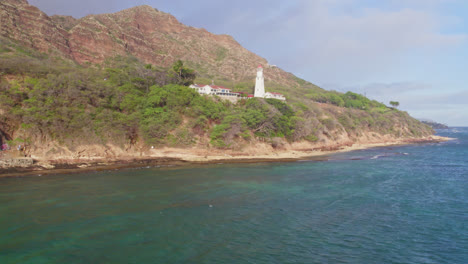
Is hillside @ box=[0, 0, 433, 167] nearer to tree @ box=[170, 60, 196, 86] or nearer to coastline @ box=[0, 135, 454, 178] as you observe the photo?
tree @ box=[170, 60, 196, 86]

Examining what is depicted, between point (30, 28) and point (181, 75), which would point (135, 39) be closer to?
point (30, 28)

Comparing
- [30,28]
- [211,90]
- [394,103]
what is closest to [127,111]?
[211,90]

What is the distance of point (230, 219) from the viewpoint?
47.8 feet

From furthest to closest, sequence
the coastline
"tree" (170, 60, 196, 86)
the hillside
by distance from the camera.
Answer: "tree" (170, 60, 196, 86) → the hillside → the coastline

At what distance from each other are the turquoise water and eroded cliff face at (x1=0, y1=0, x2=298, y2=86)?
189 ft

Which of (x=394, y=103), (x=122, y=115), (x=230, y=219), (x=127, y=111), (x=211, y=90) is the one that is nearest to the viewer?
(x=230, y=219)

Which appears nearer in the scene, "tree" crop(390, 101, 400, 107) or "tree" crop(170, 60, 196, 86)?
"tree" crop(170, 60, 196, 86)

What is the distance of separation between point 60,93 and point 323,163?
1305 inches

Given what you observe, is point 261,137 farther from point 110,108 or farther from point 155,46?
point 155,46

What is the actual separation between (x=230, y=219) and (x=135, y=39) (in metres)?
96.4

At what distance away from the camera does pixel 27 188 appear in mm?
19078

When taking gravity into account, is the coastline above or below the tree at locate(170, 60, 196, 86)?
below

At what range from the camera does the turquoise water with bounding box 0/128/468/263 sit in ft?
36.2

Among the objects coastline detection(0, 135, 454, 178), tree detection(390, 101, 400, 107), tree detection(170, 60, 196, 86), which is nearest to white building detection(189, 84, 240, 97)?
tree detection(170, 60, 196, 86)
